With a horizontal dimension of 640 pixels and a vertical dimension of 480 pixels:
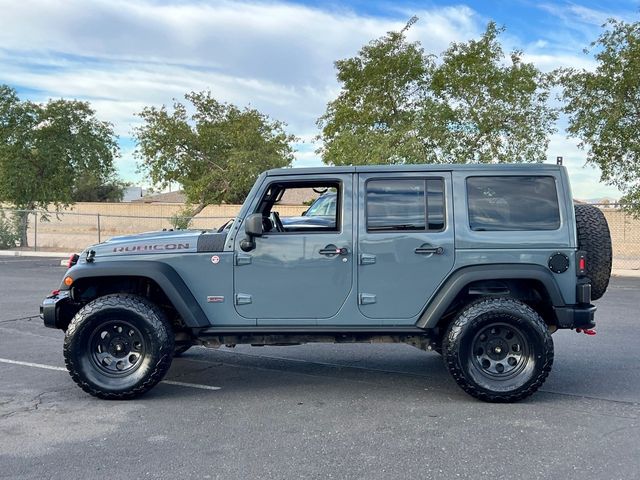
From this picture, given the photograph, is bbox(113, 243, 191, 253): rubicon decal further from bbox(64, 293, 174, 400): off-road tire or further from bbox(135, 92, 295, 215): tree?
bbox(135, 92, 295, 215): tree

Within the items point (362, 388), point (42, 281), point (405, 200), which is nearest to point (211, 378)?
point (362, 388)

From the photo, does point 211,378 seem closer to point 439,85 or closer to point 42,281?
point 42,281

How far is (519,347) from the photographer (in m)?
5.55

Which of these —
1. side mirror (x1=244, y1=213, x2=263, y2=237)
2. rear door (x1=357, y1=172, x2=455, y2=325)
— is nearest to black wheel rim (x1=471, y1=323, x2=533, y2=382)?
rear door (x1=357, y1=172, x2=455, y2=325)

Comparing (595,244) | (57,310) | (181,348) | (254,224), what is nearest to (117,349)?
(57,310)

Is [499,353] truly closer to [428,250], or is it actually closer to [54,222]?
[428,250]

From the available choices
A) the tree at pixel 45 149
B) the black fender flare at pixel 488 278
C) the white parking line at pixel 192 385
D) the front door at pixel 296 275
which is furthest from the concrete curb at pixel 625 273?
the tree at pixel 45 149

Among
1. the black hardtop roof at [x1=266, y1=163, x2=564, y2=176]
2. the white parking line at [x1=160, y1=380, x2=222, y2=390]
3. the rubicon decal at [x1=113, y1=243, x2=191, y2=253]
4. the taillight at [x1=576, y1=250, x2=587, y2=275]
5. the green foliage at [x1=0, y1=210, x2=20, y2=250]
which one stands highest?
the green foliage at [x1=0, y1=210, x2=20, y2=250]

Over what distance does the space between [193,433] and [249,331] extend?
1102 mm

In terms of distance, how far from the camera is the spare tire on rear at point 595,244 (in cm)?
561

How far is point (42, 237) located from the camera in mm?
33594

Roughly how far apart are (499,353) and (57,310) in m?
4.04

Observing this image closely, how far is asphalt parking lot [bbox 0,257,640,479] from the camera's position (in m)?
4.16

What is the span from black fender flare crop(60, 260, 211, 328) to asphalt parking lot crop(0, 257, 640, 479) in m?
0.78
